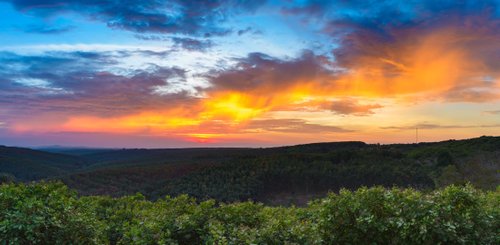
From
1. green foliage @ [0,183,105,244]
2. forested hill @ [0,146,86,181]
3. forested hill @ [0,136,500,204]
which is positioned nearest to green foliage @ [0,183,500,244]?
green foliage @ [0,183,105,244]

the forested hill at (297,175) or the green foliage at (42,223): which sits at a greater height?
the green foliage at (42,223)

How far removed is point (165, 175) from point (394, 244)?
57.4 m

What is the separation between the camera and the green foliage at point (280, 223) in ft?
26.8

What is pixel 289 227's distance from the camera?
8.62 meters

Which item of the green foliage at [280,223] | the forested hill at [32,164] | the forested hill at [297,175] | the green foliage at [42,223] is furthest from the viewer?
the forested hill at [32,164]

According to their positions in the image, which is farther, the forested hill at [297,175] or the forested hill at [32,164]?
the forested hill at [32,164]

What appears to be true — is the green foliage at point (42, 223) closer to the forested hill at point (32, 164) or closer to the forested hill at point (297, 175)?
the forested hill at point (297, 175)

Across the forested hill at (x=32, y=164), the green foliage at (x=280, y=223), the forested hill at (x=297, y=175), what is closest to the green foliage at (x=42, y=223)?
the green foliage at (x=280, y=223)

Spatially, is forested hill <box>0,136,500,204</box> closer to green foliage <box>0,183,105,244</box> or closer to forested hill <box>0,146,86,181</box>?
forested hill <box>0,146,86,181</box>

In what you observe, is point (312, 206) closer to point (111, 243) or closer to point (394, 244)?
point (394, 244)

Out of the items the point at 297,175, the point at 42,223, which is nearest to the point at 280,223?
the point at 42,223

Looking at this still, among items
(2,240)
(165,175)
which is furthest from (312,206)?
(165,175)

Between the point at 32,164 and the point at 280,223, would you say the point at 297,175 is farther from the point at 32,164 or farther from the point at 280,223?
the point at 32,164

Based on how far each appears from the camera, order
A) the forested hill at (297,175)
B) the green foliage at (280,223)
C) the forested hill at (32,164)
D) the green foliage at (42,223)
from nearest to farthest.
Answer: the green foliage at (42,223) → the green foliage at (280,223) → the forested hill at (297,175) → the forested hill at (32,164)
